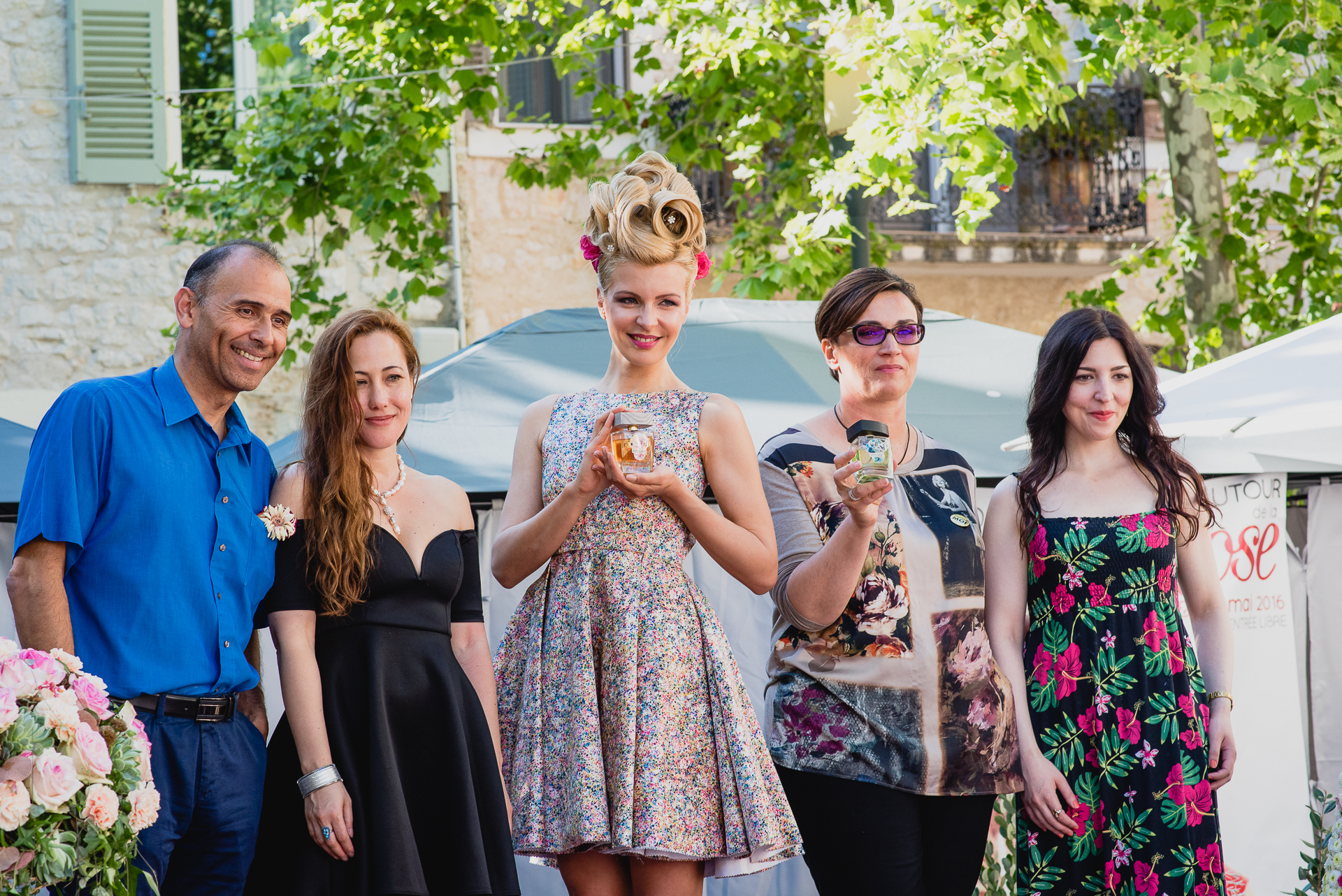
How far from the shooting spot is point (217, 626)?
255 centimetres

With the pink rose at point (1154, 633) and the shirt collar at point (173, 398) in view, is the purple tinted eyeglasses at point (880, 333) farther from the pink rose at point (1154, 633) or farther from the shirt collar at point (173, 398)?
the shirt collar at point (173, 398)

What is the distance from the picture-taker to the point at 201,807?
8.12ft

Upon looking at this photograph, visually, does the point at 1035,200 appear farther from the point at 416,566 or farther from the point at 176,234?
the point at 416,566

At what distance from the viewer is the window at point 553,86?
10.5 metres

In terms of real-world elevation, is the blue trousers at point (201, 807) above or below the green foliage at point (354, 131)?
below

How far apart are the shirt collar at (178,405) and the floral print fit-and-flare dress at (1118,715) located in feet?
5.55

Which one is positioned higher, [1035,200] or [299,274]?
[1035,200]

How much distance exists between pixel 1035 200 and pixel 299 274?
7194 millimetres

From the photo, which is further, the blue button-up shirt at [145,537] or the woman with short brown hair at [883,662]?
the woman with short brown hair at [883,662]

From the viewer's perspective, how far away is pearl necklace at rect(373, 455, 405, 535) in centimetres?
272

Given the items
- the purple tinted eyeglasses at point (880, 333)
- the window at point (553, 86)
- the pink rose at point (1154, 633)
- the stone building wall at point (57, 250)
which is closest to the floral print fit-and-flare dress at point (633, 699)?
the purple tinted eyeglasses at point (880, 333)

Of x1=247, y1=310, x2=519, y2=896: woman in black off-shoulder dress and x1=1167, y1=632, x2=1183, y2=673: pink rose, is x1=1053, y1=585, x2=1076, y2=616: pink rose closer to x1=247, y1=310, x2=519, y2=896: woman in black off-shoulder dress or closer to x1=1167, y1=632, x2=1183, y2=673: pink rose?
x1=1167, y1=632, x2=1183, y2=673: pink rose

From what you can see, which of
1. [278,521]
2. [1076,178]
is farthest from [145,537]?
[1076,178]

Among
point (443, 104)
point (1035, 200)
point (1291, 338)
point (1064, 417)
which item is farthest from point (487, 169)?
point (1064, 417)
